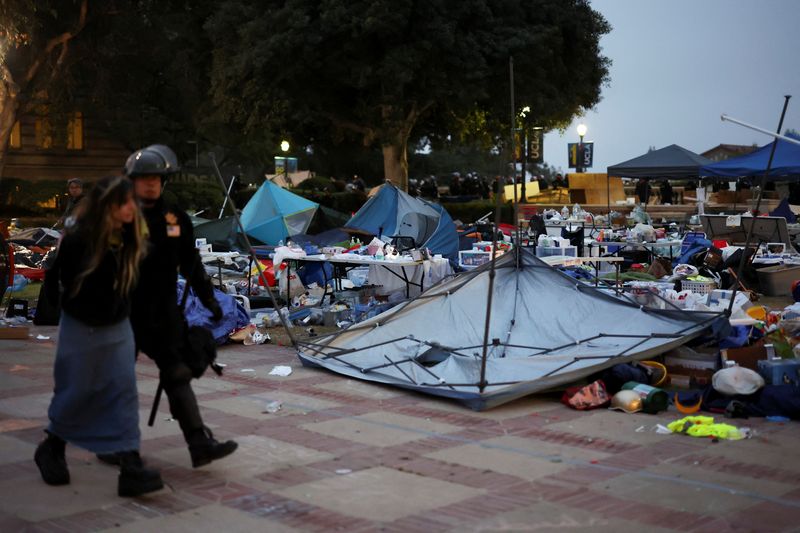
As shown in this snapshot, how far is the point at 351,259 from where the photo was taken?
13555 millimetres

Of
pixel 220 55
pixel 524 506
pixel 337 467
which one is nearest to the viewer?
pixel 524 506

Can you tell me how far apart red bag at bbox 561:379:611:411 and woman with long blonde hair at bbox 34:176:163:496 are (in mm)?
3571

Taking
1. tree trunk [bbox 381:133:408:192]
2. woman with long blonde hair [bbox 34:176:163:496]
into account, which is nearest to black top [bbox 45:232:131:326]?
woman with long blonde hair [bbox 34:176:163:496]

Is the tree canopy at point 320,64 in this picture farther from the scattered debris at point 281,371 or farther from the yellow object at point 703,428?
the yellow object at point 703,428

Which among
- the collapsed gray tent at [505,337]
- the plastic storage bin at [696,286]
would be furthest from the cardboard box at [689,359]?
the plastic storage bin at [696,286]

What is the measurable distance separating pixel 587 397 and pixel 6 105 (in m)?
28.8

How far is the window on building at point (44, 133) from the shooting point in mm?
41281

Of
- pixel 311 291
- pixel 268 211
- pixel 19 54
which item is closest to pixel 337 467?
pixel 311 291

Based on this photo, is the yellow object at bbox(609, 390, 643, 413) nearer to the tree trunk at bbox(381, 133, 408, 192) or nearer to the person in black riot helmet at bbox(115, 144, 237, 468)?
the person in black riot helmet at bbox(115, 144, 237, 468)

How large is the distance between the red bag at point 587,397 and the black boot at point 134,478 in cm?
357

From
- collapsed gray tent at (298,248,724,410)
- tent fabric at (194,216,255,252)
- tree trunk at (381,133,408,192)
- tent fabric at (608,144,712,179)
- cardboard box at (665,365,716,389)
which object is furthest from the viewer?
tree trunk at (381,133,408,192)

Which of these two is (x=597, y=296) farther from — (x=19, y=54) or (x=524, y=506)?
(x=19, y=54)

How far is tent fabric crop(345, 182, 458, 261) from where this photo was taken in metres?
17.1

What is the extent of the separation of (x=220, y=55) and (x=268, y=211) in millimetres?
13570
